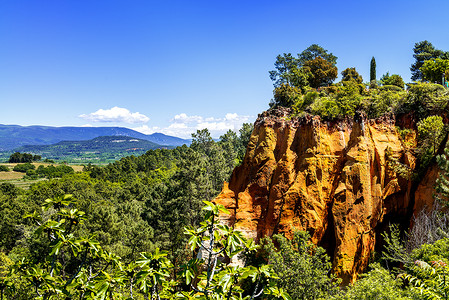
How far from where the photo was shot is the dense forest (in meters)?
5.16

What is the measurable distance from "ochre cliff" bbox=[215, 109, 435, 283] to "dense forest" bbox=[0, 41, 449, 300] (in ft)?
3.21

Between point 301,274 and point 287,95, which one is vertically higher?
point 287,95

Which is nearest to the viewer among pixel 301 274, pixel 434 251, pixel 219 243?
pixel 219 243

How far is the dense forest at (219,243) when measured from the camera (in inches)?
203

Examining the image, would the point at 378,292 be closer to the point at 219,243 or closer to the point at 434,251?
the point at 434,251

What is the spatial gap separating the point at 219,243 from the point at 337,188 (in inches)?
503

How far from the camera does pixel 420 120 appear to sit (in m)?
19.5

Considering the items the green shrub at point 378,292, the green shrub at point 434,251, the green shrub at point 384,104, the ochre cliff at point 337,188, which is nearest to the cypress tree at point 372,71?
the green shrub at point 384,104

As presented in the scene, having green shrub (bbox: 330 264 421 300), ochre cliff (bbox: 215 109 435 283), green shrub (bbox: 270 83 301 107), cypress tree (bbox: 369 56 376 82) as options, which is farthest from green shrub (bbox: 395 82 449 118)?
cypress tree (bbox: 369 56 376 82)

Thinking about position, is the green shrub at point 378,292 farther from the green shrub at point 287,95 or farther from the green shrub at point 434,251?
the green shrub at point 287,95

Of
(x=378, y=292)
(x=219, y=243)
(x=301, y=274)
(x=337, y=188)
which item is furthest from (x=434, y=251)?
(x=219, y=243)

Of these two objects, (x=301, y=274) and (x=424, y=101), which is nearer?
(x=301, y=274)

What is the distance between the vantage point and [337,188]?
1705cm

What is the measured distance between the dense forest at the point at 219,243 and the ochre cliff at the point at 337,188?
3.21 feet
